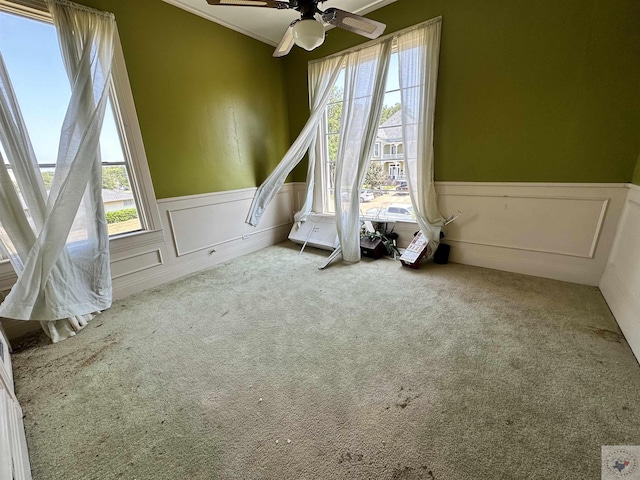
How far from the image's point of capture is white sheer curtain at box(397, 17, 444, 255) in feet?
8.20

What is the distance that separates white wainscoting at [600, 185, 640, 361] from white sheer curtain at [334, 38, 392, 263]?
2.09m

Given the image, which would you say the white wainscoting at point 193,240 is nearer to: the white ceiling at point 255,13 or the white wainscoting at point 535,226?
the white ceiling at point 255,13

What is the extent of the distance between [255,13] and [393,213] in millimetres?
2648

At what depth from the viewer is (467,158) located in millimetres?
2604

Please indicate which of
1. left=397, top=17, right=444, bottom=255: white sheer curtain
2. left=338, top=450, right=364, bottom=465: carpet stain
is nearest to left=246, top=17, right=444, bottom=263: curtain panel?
left=397, top=17, right=444, bottom=255: white sheer curtain

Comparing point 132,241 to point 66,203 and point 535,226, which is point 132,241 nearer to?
point 66,203

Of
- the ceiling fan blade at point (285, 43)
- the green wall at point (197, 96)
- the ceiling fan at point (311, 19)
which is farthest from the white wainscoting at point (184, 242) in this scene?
the ceiling fan at point (311, 19)

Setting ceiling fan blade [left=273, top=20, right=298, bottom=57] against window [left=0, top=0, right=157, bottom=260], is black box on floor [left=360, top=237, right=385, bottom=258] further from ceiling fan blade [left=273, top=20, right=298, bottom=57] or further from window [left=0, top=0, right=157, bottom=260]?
window [left=0, top=0, right=157, bottom=260]

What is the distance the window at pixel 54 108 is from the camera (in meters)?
1.86

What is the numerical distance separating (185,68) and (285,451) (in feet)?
10.9

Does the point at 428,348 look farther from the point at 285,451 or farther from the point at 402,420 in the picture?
the point at 285,451

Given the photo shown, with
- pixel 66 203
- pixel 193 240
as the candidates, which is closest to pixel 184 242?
pixel 193 240

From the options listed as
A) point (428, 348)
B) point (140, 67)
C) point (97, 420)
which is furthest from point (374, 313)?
point (140, 67)

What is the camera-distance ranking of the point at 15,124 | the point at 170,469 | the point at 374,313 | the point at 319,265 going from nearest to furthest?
1. the point at 170,469
2. the point at 15,124
3. the point at 374,313
4. the point at 319,265
